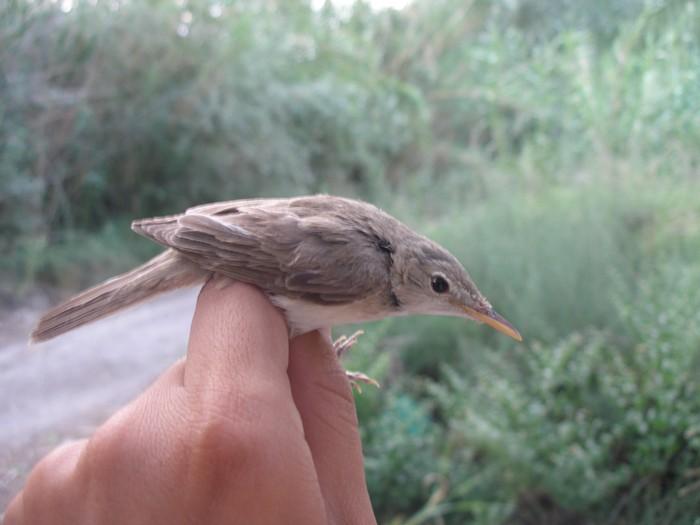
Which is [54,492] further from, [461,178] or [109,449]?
[461,178]

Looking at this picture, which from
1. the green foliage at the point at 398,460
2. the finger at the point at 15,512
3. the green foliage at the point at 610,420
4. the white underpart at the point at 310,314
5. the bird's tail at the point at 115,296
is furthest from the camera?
the green foliage at the point at 398,460

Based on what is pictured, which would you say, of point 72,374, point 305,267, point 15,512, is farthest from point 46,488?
point 72,374

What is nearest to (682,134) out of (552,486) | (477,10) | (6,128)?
(552,486)

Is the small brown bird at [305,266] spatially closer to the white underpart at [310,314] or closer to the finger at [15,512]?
the white underpart at [310,314]

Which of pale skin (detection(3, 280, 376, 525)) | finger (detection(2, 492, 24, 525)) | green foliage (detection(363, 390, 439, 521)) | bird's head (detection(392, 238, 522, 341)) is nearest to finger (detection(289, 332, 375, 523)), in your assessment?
pale skin (detection(3, 280, 376, 525))

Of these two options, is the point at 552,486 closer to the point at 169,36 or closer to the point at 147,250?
the point at 147,250

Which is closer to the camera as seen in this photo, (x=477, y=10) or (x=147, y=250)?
(x=477, y=10)

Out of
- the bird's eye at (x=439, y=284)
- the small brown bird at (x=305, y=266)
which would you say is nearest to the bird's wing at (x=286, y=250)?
the small brown bird at (x=305, y=266)
